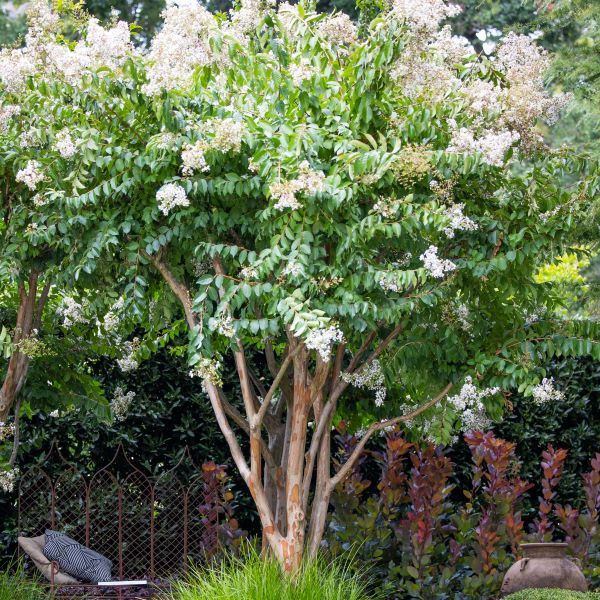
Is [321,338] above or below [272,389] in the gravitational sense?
above

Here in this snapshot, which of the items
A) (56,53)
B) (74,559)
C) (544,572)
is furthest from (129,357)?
(544,572)

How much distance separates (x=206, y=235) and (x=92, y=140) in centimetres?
74

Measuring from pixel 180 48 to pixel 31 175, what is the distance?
944 millimetres

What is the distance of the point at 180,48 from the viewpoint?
172 inches

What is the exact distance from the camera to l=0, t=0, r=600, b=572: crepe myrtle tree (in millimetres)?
4277

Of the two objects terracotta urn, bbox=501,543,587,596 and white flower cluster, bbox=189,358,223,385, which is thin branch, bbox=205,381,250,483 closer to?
white flower cluster, bbox=189,358,223,385

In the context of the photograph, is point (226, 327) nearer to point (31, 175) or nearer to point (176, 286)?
point (176, 286)

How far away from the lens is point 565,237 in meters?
4.80

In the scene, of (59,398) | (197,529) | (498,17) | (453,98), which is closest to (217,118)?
(453,98)

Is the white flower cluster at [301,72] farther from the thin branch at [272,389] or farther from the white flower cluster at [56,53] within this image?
the thin branch at [272,389]

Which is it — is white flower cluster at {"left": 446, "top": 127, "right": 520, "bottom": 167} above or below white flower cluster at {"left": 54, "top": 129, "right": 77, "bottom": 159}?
below

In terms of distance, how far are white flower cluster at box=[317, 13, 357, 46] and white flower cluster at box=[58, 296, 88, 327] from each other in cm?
227

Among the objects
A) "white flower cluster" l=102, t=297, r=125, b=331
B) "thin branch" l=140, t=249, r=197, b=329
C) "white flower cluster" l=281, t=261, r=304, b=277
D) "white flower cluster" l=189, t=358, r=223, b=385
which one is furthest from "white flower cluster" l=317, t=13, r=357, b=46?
"white flower cluster" l=102, t=297, r=125, b=331

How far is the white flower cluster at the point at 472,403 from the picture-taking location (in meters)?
5.03
